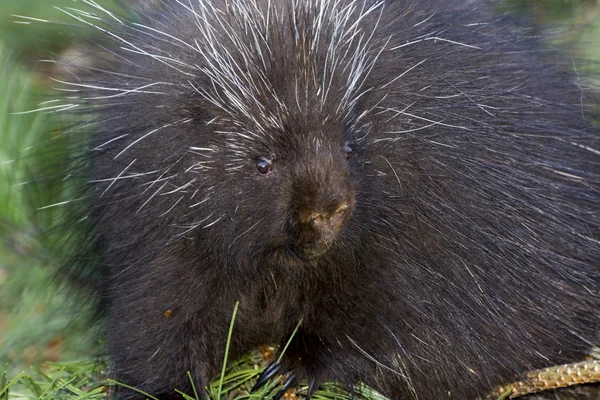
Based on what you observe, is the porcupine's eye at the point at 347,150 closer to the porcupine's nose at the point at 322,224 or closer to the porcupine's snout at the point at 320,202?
the porcupine's snout at the point at 320,202

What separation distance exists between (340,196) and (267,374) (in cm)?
75

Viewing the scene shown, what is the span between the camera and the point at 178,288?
11.1ft

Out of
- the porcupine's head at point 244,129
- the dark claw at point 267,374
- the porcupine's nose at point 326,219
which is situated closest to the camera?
the porcupine's nose at point 326,219

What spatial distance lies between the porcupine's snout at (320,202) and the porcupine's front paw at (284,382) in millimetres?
516

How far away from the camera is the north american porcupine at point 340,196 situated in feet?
10.5

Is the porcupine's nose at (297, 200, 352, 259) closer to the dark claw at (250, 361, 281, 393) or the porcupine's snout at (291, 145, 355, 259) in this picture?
the porcupine's snout at (291, 145, 355, 259)

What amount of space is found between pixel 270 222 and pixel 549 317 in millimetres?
1274

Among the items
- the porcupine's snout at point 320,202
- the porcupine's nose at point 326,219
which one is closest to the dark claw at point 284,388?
the porcupine's snout at point 320,202

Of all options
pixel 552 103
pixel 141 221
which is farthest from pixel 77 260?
pixel 552 103

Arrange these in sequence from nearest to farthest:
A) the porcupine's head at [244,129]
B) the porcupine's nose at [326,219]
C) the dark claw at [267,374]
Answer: the porcupine's nose at [326,219] < the porcupine's head at [244,129] < the dark claw at [267,374]

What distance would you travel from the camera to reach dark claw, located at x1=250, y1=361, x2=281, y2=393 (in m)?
3.32

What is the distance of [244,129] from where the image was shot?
3.21 m

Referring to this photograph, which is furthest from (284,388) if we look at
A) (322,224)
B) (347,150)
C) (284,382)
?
(347,150)

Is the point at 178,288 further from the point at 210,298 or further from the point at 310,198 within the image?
the point at 310,198
